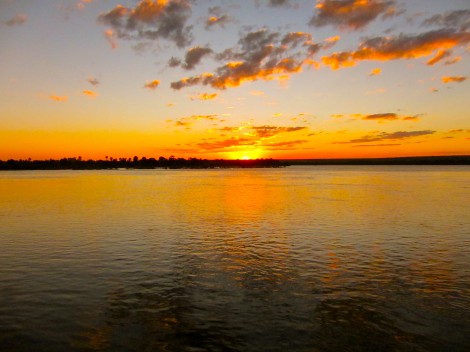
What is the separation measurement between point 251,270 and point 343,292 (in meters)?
5.85

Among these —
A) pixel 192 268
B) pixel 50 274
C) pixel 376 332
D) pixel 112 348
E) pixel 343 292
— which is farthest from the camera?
pixel 192 268

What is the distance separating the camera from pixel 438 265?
23578 millimetres

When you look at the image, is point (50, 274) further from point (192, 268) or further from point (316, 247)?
point (316, 247)

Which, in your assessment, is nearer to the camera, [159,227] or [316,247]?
[316,247]

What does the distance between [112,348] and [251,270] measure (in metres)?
10.8

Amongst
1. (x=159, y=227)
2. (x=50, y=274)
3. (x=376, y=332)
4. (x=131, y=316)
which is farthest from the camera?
(x=159, y=227)

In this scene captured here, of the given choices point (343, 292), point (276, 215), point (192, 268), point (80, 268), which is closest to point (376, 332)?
point (343, 292)

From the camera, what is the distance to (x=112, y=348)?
42.7 feet

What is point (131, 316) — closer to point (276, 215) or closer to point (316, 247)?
point (316, 247)

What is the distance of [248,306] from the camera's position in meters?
16.8

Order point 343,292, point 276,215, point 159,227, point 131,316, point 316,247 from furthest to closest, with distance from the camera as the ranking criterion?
1. point 276,215
2. point 159,227
3. point 316,247
4. point 343,292
5. point 131,316

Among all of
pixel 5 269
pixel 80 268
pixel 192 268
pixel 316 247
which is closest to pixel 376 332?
pixel 192 268

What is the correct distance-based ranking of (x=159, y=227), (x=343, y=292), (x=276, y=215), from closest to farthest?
(x=343, y=292) < (x=159, y=227) < (x=276, y=215)

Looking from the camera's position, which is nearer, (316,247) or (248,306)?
(248,306)
